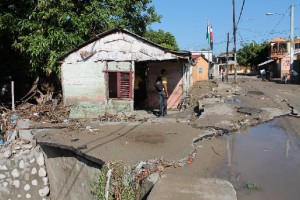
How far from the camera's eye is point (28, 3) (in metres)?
14.3

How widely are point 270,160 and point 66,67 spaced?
27.4 ft

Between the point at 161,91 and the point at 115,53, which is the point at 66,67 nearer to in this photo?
the point at 115,53

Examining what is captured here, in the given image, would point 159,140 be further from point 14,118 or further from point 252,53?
point 252,53

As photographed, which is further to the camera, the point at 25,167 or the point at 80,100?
the point at 80,100

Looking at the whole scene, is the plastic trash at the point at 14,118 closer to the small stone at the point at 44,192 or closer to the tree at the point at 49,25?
the tree at the point at 49,25

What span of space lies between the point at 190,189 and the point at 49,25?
1077 centimetres

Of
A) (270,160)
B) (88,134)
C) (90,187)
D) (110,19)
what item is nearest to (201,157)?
(270,160)

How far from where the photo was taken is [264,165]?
269 inches

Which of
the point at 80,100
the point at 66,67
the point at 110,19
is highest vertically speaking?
the point at 110,19

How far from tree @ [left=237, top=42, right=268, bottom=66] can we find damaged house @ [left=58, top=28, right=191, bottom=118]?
181 ft

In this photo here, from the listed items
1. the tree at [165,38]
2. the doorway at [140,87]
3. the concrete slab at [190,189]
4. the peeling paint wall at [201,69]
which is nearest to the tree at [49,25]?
the doorway at [140,87]

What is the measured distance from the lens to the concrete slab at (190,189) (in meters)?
4.84

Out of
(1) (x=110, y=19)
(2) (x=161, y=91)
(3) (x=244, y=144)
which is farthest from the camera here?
(1) (x=110, y=19)

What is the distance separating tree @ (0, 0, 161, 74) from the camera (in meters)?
13.4
